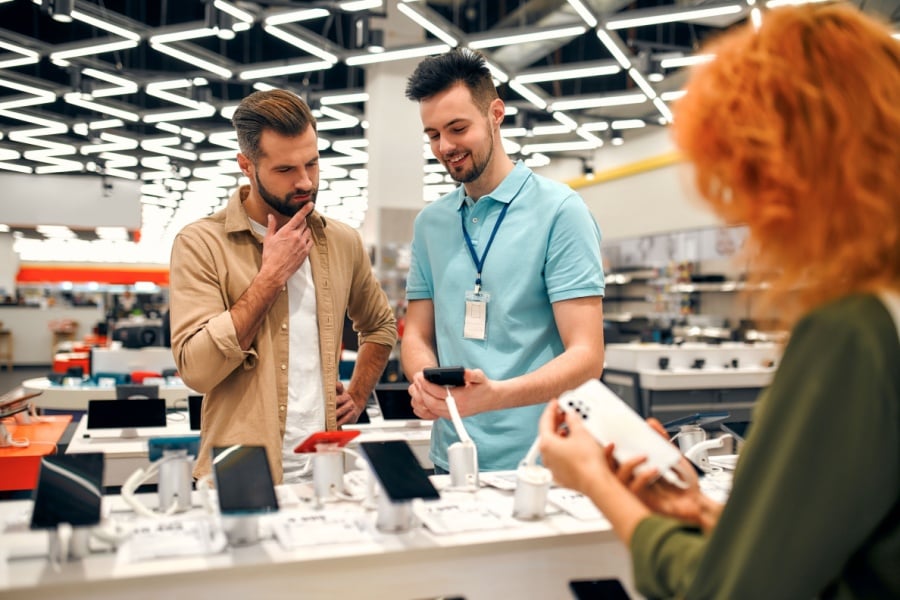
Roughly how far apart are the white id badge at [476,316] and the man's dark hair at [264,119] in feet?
2.00

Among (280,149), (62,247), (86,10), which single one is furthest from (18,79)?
(62,247)

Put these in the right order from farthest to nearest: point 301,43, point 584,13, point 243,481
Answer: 1. point 301,43
2. point 584,13
3. point 243,481

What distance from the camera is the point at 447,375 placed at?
160cm

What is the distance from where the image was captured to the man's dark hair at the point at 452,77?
75.1 inches

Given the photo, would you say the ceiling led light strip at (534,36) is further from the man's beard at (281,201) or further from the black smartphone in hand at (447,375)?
the black smartphone in hand at (447,375)

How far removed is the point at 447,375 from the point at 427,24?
19.9 feet

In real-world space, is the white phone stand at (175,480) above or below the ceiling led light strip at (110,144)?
below

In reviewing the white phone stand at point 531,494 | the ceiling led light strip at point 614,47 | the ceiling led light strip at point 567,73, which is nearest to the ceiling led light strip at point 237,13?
the ceiling led light strip at point 614,47

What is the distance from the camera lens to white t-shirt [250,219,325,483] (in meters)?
1.90

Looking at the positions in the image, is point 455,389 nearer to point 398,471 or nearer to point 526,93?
point 398,471

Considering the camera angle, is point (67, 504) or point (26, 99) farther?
point (26, 99)

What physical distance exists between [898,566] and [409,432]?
10.4ft

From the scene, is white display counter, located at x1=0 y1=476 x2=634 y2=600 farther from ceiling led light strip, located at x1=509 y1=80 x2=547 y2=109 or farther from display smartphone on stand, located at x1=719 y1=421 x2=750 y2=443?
ceiling led light strip, located at x1=509 y1=80 x2=547 y2=109

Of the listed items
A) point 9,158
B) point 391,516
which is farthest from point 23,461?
point 9,158
